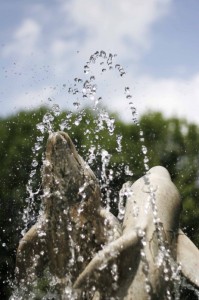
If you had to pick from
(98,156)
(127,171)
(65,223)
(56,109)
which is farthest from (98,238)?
(127,171)

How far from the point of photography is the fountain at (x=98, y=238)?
4824mm

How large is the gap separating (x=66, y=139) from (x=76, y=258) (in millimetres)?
1105

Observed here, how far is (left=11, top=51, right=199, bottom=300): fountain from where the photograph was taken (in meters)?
4.82

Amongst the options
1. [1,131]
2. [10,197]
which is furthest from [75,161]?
[1,131]

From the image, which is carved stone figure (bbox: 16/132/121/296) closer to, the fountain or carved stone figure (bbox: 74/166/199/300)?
the fountain

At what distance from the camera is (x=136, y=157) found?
19938mm

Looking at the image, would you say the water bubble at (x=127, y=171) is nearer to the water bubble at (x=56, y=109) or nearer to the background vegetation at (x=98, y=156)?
the background vegetation at (x=98, y=156)

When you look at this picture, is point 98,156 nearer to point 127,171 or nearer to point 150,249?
point 127,171

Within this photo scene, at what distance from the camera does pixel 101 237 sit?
5.36m

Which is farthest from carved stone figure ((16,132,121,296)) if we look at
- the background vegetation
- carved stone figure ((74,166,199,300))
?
the background vegetation

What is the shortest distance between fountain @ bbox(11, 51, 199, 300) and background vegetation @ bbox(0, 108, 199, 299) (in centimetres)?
1164

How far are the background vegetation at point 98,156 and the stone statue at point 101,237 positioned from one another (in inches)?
459

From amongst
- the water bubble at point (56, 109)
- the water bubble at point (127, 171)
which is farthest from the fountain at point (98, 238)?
the water bubble at point (127, 171)

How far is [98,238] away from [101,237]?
0.03 metres
